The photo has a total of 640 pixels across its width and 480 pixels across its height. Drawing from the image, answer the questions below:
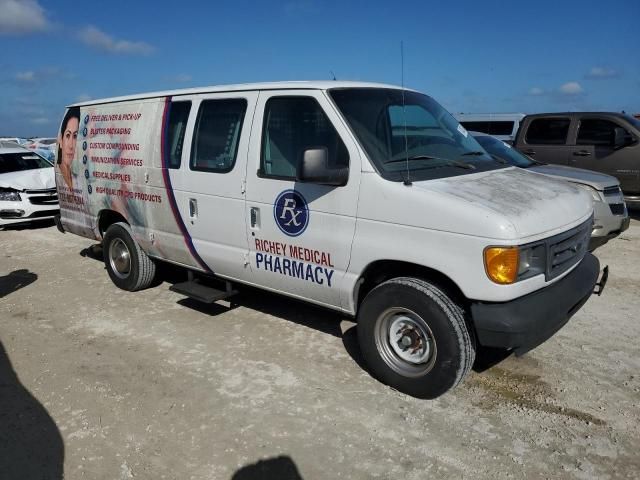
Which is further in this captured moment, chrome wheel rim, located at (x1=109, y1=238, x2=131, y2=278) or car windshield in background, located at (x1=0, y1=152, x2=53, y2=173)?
car windshield in background, located at (x1=0, y1=152, x2=53, y2=173)

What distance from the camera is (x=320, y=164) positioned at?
Answer: 3.47 metres

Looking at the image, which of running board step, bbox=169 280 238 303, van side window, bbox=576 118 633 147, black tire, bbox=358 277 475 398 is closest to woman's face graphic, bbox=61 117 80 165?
running board step, bbox=169 280 238 303

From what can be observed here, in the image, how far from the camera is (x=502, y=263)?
305 centimetres

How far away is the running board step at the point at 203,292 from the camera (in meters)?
4.73

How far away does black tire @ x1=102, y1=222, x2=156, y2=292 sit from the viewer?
5.79 meters

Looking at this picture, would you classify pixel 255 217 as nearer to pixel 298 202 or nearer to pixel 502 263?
pixel 298 202

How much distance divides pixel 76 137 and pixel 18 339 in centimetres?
252

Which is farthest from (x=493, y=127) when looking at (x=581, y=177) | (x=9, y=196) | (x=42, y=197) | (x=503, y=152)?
(x=9, y=196)

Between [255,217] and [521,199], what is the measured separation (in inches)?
80.3

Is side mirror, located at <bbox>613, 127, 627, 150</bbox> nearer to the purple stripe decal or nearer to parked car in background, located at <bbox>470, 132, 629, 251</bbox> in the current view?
parked car in background, located at <bbox>470, 132, 629, 251</bbox>

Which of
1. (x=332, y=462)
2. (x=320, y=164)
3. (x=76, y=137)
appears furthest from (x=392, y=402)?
(x=76, y=137)

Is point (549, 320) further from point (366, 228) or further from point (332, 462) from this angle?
point (332, 462)

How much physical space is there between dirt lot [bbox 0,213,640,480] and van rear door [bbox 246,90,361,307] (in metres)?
0.70

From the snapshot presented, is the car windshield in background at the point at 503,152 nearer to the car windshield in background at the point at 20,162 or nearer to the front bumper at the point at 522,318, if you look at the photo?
the front bumper at the point at 522,318
